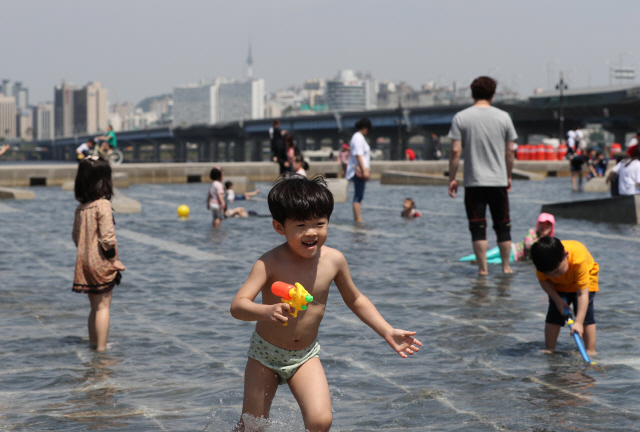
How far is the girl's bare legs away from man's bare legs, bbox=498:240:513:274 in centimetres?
439

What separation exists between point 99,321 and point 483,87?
473 centimetres

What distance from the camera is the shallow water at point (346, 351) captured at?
14.3 feet

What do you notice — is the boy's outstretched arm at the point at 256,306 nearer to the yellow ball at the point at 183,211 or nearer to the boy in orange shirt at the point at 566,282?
the boy in orange shirt at the point at 566,282

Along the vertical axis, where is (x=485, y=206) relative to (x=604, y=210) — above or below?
above

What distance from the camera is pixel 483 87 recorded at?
28.3ft

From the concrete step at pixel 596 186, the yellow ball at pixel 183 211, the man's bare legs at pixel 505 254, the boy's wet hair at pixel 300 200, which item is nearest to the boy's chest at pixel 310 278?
the boy's wet hair at pixel 300 200

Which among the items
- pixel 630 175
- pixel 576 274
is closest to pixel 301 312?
pixel 576 274

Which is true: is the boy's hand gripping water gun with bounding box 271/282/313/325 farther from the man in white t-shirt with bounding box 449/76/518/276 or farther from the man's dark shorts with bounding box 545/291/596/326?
the man in white t-shirt with bounding box 449/76/518/276

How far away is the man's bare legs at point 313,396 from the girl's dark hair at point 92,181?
2714 mm

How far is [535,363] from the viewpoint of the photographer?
5.36m

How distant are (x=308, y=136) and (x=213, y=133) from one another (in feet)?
61.0

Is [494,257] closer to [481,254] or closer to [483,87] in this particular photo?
[481,254]

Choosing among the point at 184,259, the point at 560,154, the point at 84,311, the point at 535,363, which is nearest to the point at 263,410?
the point at 535,363

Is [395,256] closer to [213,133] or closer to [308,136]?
[308,136]
